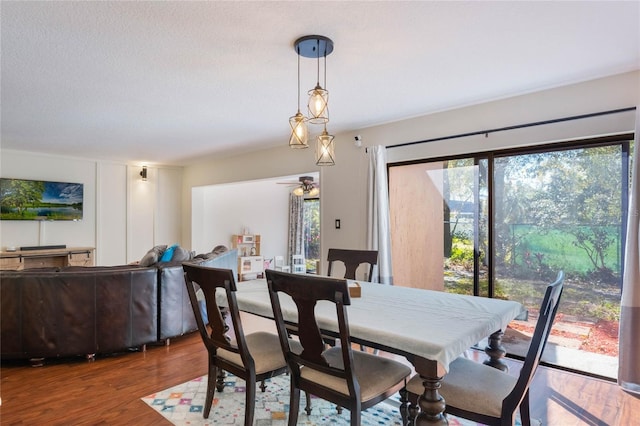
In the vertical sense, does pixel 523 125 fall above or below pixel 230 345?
above

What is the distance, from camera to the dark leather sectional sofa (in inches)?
121

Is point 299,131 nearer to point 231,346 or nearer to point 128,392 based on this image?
point 231,346

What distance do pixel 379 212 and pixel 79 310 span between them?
306cm

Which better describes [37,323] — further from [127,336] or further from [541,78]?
[541,78]

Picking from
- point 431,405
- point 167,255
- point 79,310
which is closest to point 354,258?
point 431,405

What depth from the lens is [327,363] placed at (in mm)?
1662

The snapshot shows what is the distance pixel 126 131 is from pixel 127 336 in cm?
262

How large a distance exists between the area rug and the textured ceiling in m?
2.41

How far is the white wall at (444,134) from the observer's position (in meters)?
2.84

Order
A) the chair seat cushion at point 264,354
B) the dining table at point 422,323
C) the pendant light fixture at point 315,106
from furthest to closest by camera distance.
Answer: the pendant light fixture at point 315,106, the chair seat cushion at point 264,354, the dining table at point 422,323

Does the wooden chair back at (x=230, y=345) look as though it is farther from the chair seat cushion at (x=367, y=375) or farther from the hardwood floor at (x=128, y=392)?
the hardwood floor at (x=128, y=392)

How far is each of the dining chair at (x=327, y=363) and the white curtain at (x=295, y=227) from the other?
273 inches

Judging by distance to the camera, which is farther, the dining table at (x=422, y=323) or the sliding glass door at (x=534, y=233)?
the sliding glass door at (x=534, y=233)

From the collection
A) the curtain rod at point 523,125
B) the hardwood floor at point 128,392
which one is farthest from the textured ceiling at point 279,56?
the hardwood floor at point 128,392
